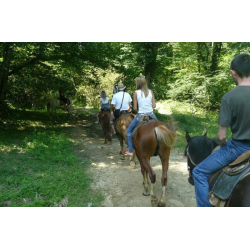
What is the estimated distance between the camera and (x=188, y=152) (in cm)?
396

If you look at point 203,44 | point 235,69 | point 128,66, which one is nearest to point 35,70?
point 128,66

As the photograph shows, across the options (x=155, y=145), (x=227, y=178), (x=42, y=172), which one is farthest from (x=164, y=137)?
(x=42, y=172)

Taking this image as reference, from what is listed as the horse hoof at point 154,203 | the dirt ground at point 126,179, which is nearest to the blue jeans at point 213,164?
the horse hoof at point 154,203

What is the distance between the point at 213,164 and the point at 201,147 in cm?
64

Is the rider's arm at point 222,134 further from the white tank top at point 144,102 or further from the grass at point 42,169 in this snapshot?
the grass at point 42,169

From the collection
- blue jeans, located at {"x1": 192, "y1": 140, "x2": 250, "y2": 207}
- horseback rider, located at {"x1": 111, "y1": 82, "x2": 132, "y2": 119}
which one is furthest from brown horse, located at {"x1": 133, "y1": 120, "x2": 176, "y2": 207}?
horseback rider, located at {"x1": 111, "y1": 82, "x2": 132, "y2": 119}

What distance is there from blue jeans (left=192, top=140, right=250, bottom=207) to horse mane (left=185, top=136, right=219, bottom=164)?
1.42 ft

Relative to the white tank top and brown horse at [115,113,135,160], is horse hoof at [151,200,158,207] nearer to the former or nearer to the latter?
the white tank top

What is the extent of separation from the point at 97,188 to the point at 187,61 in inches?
629

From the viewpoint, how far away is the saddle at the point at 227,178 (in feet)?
9.10

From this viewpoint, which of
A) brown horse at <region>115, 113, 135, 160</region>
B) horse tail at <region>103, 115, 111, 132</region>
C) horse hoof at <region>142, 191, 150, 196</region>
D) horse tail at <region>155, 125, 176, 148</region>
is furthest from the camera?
horse tail at <region>103, 115, 111, 132</region>

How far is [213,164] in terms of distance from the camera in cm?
312

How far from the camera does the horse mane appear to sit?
11.8ft

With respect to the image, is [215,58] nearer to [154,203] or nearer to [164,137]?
[164,137]
